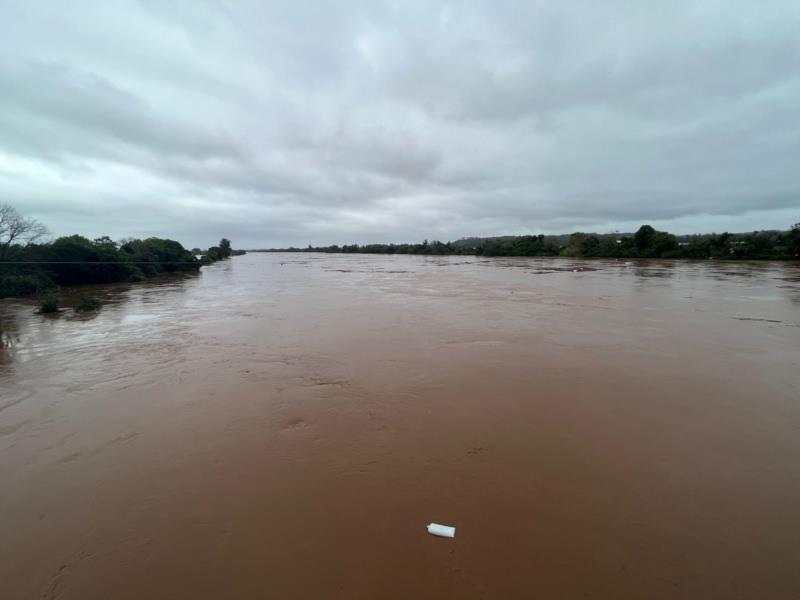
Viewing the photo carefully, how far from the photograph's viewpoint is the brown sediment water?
2.21 meters

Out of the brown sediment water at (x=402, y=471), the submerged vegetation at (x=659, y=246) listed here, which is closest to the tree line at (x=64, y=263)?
the brown sediment water at (x=402, y=471)

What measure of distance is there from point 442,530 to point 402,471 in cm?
78

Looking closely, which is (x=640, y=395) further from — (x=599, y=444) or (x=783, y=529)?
(x=783, y=529)

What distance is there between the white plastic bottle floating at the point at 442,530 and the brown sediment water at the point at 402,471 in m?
0.08

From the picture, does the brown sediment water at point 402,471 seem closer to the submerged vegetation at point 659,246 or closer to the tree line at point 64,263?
the tree line at point 64,263

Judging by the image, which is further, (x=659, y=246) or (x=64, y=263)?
(x=659, y=246)

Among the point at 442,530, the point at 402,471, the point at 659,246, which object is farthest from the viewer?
the point at 659,246

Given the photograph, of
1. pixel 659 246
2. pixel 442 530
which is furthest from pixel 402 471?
pixel 659 246

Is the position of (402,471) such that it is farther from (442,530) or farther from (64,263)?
(64,263)

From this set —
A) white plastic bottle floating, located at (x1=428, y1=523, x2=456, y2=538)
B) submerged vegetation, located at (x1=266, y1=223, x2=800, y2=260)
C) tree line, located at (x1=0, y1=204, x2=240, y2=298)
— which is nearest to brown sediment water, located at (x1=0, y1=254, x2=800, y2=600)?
white plastic bottle floating, located at (x1=428, y1=523, x2=456, y2=538)

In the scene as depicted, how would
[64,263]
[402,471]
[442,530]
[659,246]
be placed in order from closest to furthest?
1. [442,530]
2. [402,471]
3. [64,263]
4. [659,246]

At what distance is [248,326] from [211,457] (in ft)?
22.2

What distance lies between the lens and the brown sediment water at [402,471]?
2.21 m

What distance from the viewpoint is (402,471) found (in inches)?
126
